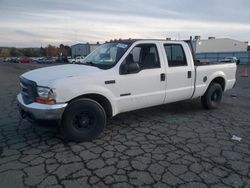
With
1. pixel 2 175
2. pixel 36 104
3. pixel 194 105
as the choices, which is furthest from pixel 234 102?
pixel 2 175

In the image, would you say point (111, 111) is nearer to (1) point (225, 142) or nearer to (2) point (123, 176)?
(2) point (123, 176)

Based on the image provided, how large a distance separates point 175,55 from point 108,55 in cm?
170

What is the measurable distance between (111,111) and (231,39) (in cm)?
7573

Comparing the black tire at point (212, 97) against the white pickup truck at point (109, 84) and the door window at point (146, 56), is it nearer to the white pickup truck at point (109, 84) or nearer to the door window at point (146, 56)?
the white pickup truck at point (109, 84)

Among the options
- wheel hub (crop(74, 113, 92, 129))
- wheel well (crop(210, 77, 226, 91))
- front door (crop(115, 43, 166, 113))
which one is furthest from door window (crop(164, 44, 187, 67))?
wheel hub (crop(74, 113, 92, 129))

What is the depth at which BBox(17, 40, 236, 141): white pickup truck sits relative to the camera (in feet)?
12.8

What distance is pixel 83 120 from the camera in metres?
4.24

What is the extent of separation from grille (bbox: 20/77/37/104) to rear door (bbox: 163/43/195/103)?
2.82 meters

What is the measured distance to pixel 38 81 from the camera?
12.9 ft

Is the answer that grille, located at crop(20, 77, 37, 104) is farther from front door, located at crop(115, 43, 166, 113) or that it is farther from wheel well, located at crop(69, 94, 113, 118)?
front door, located at crop(115, 43, 166, 113)

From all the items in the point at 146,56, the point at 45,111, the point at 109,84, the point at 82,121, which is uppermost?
the point at 146,56

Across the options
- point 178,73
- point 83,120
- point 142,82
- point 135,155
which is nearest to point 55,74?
point 83,120

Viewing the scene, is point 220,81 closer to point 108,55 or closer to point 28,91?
point 108,55

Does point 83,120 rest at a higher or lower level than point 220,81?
lower
